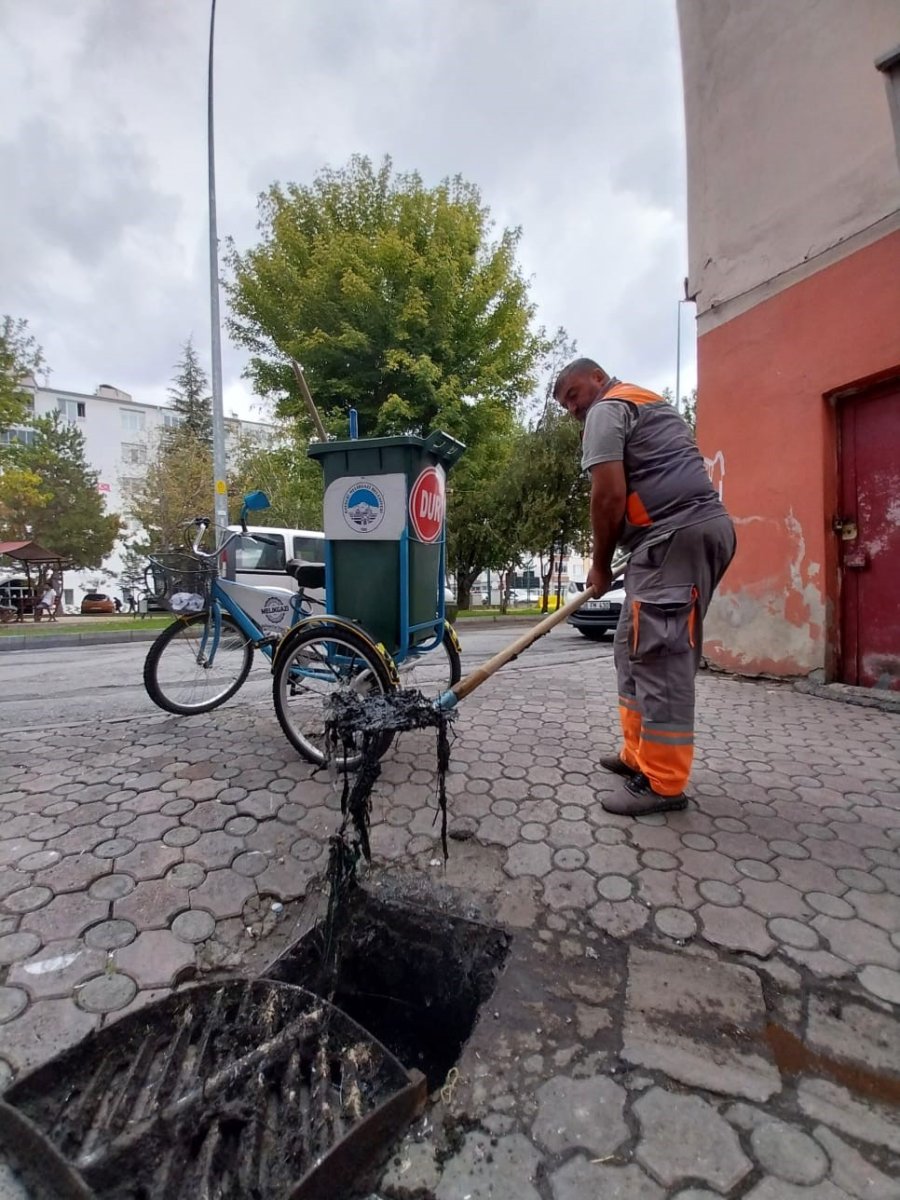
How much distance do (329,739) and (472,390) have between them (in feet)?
40.2

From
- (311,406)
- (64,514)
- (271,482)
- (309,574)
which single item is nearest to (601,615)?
(309,574)

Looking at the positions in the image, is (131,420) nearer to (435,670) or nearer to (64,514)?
(64,514)

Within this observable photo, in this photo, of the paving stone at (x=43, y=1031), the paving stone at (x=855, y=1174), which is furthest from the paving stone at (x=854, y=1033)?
the paving stone at (x=43, y=1031)

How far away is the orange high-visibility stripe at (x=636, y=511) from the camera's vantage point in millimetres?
2322

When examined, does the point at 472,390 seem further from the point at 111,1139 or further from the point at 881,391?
the point at 111,1139

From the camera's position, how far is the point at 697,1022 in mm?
1359

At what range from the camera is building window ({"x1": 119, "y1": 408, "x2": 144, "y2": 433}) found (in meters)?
43.6

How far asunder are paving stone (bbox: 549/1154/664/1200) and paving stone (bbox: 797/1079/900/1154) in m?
0.39

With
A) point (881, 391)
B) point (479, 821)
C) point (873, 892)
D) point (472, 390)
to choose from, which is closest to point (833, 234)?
point (881, 391)

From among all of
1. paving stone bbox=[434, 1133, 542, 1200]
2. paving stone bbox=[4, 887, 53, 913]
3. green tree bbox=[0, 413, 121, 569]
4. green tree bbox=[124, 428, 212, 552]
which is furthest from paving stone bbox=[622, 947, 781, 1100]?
green tree bbox=[0, 413, 121, 569]

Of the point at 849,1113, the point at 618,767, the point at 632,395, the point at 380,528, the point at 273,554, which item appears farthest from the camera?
the point at 273,554

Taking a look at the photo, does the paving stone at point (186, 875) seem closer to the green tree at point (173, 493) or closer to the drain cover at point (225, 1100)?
the drain cover at point (225, 1100)

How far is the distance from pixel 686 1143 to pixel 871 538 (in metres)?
4.10

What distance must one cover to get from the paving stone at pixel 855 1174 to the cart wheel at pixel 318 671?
6.32 ft
